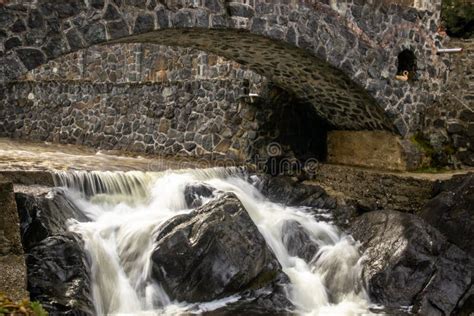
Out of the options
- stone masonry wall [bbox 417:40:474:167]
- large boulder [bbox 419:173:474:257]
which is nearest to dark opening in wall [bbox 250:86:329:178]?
stone masonry wall [bbox 417:40:474:167]

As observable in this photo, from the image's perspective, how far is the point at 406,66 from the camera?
9.93m

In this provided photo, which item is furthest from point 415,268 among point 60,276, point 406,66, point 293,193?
point 406,66

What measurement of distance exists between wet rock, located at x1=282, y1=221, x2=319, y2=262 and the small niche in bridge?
3.42 meters

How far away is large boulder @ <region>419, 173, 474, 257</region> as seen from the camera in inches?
294

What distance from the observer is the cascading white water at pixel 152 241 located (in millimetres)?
6035

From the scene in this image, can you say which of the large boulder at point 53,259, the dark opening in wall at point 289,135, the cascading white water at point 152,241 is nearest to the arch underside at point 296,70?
the dark opening in wall at point 289,135

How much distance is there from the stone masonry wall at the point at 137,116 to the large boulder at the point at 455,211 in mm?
3508

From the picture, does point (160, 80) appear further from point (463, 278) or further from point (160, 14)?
point (463, 278)

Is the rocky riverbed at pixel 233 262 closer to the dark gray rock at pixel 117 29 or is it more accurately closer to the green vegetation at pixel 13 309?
the dark gray rock at pixel 117 29

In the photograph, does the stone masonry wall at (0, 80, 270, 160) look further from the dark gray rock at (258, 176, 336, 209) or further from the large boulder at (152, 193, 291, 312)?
the large boulder at (152, 193, 291, 312)

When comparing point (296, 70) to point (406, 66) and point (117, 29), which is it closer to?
point (406, 66)

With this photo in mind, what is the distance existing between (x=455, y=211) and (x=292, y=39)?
10.3ft

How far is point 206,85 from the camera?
35.7ft

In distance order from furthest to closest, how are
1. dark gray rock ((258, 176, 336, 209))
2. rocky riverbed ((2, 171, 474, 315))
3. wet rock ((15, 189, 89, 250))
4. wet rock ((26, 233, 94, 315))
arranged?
dark gray rock ((258, 176, 336, 209)) < wet rock ((15, 189, 89, 250)) < rocky riverbed ((2, 171, 474, 315)) < wet rock ((26, 233, 94, 315))
